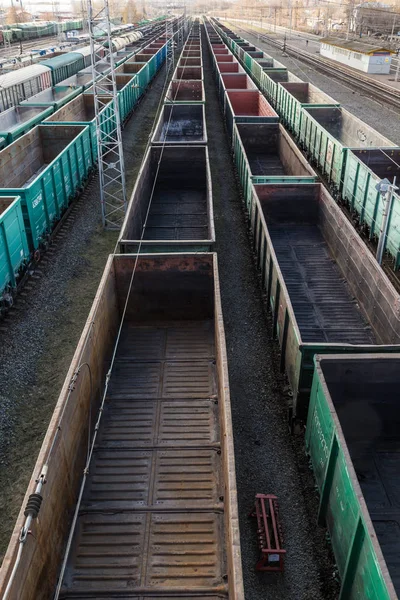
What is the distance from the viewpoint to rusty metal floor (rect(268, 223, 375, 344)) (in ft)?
33.5

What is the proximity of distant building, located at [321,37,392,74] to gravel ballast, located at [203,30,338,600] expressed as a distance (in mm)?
47280

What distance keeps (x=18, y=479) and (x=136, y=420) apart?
2247mm

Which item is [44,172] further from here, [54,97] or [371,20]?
[371,20]

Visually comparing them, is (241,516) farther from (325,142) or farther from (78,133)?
(78,133)

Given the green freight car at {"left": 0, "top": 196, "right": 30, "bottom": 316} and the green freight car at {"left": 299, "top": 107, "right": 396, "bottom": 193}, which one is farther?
the green freight car at {"left": 299, "top": 107, "right": 396, "bottom": 193}

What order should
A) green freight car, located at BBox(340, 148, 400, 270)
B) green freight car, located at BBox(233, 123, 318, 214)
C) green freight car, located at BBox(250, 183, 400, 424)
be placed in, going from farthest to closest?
1. green freight car, located at BBox(233, 123, 318, 214)
2. green freight car, located at BBox(340, 148, 400, 270)
3. green freight car, located at BBox(250, 183, 400, 424)

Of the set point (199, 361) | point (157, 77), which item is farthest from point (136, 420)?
point (157, 77)

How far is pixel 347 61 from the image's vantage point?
192 feet

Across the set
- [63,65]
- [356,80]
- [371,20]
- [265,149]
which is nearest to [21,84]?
[63,65]

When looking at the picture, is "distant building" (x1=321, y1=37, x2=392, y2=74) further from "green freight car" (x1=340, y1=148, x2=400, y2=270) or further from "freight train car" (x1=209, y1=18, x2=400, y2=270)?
"green freight car" (x1=340, y1=148, x2=400, y2=270)

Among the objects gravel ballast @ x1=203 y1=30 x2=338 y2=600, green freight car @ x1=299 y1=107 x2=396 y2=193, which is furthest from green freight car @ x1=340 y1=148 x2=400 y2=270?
gravel ballast @ x1=203 y1=30 x2=338 y2=600

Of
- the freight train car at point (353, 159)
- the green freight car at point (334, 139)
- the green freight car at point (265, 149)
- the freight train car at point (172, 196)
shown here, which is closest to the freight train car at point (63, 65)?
the freight train car at point (353, 159)

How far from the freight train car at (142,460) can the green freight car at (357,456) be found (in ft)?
4.55

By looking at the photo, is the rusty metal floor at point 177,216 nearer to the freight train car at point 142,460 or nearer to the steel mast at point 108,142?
the steel mast at point 108,142
